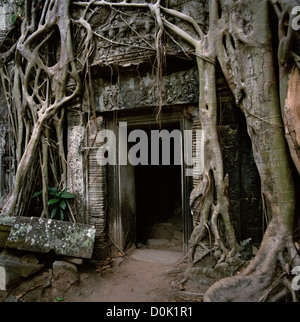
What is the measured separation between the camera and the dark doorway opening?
4992mm

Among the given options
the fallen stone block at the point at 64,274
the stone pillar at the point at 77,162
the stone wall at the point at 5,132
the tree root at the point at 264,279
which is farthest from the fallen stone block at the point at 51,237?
the stone wall at the point at 5,132

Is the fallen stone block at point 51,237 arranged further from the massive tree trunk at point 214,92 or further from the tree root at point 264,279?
the tree root at point 264,279

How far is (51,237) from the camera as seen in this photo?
9.50ft

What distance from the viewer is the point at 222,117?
2994mm

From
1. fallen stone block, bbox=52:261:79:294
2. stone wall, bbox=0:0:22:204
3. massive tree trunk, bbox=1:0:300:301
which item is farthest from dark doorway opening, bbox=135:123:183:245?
stone wall, bbox=0:0:22:204

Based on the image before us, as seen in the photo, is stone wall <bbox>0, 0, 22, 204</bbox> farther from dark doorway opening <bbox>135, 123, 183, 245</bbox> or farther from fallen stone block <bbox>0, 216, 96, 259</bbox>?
dark doorway opening <bbox>135, 123, 183, 245</bbox>

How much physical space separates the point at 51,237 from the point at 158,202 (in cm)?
363

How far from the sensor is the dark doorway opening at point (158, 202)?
499cm

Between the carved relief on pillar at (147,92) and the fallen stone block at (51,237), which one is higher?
the carved relief on pillar at (147,92)

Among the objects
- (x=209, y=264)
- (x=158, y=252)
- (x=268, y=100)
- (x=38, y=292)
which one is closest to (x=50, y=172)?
(x=38, y=292)

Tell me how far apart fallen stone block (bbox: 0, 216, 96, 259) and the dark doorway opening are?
6.34ft

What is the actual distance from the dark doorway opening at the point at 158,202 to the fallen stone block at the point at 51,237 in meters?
1.93
